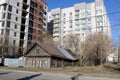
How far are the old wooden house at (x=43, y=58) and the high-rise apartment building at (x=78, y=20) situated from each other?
40.5 meters

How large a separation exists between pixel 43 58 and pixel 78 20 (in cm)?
5616

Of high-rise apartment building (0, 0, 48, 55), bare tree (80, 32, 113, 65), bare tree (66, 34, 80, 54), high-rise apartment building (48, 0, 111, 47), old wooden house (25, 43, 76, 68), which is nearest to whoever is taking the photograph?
old wooden house (25, 43, 76, 68)

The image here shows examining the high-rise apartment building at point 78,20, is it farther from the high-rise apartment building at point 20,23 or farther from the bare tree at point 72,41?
the high-rise apartment building at point 20,23

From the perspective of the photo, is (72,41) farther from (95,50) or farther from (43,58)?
(43,58)

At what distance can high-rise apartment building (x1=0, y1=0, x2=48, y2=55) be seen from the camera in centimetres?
6512

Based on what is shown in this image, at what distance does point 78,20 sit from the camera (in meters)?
96.4

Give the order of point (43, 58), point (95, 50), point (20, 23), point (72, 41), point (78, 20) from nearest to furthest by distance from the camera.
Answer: point (43, 58) < point (95, 50) < point (20, 23) < point (72, 41) < point (78, 20)

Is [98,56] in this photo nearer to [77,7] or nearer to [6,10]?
[6,10]

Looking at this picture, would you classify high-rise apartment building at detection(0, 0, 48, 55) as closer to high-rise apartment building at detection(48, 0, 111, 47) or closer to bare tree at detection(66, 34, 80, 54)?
high-rise apartment building at detection(48, 0, 111, 47)

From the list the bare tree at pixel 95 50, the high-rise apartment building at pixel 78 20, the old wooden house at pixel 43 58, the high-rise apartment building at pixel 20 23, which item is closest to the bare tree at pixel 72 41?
the high-rise apartment building at pixel 78 20

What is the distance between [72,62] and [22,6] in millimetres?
34046

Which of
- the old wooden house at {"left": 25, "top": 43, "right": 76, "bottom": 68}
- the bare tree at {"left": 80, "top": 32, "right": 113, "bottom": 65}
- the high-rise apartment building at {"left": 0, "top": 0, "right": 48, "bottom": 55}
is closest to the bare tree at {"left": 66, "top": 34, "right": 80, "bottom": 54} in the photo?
the high-rise apartment building at {"left": 0, "top": 0, "right": 48, "bottom": 55}

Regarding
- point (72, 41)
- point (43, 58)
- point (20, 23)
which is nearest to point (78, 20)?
point (72, 41)

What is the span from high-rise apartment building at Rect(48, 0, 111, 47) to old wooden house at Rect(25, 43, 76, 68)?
4054cm
